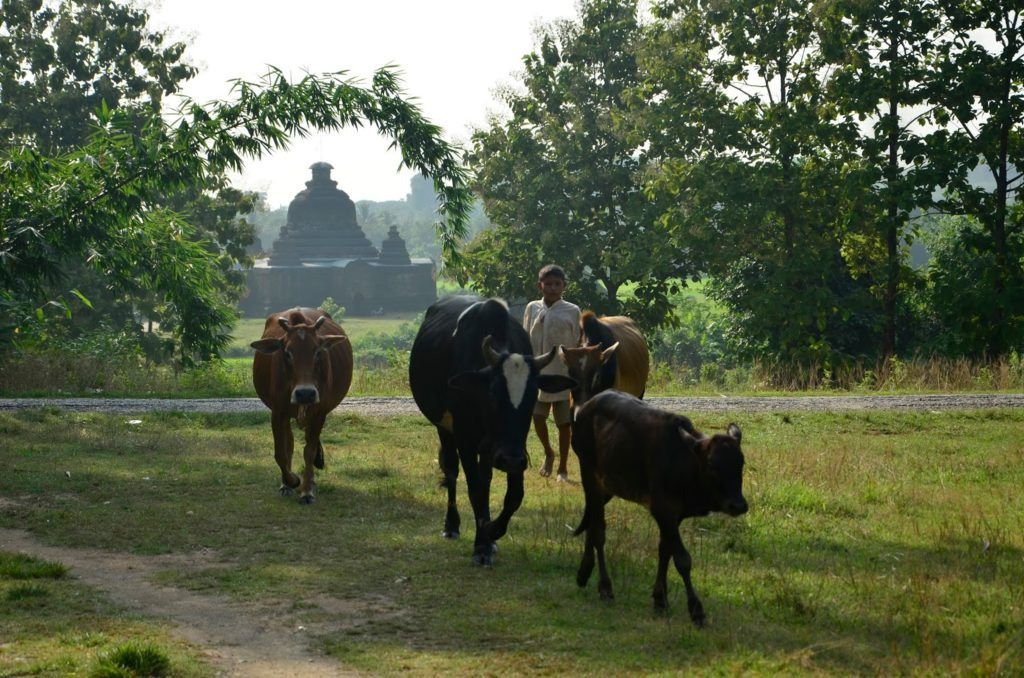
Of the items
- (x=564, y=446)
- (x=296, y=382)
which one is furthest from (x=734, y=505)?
(x=564, y=446)

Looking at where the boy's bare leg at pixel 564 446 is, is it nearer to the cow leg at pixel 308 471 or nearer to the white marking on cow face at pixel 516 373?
the cow leg at pixel 308 471

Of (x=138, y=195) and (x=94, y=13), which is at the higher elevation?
(x=94, y=13)

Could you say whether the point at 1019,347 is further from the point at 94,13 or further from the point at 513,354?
the point at 94,13

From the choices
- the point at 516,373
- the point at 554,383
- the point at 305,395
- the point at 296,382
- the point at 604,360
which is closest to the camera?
the point at 516,373

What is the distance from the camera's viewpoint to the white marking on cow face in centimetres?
757

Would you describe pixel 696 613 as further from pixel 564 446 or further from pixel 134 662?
pixel 564 446

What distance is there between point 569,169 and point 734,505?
2736cm

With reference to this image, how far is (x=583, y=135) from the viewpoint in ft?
106

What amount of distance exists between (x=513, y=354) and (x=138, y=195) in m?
7.87

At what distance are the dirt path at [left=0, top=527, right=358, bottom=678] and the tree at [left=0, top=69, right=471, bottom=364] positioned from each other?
5338mm

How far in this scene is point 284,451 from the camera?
10367 millimetres

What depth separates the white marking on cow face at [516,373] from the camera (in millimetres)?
7566

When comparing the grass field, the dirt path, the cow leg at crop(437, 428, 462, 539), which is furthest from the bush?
the cow leg at crop(437, 428, 462, 539)

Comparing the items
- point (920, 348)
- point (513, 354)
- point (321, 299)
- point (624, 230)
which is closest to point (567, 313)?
point (513, 354)
